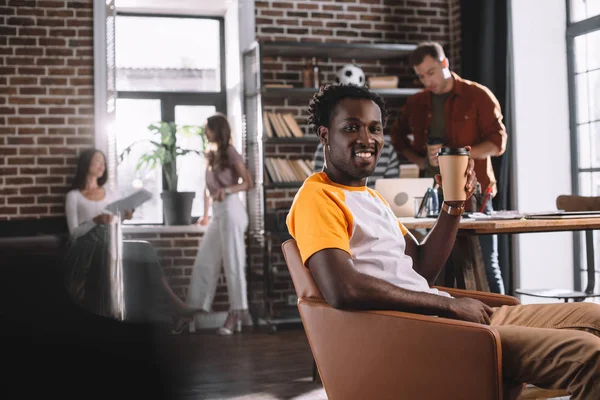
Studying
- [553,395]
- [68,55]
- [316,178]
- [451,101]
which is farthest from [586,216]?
[68,55]

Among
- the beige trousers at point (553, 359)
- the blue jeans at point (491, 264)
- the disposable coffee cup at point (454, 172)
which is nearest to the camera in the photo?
the beige trousers at point (553, 359)

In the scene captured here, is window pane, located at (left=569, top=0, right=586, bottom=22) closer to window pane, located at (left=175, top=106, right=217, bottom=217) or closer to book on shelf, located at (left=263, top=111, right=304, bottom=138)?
book on shelf, located at (left=263, top=111, right=304, bottom=138)

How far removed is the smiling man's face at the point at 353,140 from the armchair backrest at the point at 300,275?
0.23 meters

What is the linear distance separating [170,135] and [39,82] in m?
1.00

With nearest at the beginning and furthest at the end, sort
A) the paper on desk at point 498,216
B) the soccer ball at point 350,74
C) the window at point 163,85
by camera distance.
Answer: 1. the paper on desk at point 498,216
2. the soccer ball at point 350,74
3. the window at point 163,85

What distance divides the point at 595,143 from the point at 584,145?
10 centimetres

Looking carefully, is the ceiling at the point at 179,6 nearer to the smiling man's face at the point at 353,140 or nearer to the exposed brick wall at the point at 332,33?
the exposed brick wall at the point at 332,33

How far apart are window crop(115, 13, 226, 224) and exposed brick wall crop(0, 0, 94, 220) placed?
54cm

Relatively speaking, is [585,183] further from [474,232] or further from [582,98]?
[474,232]

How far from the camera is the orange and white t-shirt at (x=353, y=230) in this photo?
1.82m

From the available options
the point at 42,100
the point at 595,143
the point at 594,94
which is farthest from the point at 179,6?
the point at 595,143

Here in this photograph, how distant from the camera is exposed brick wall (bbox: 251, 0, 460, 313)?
558 centimetres


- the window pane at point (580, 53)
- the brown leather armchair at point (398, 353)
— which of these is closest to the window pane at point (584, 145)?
the window pane at point (580, 53)

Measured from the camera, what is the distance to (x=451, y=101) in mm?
4180
